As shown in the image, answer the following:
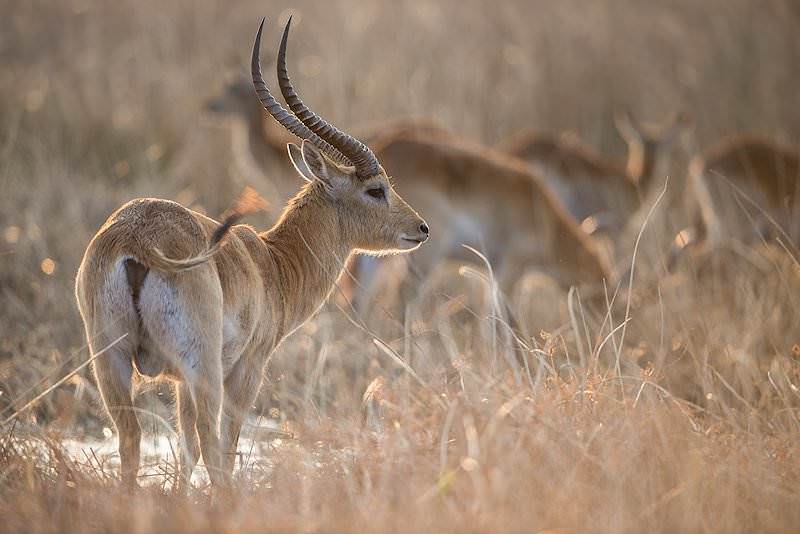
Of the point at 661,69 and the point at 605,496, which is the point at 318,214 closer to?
the point at 605,496

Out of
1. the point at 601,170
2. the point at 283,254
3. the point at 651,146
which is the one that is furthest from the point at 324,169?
the point at 651,146

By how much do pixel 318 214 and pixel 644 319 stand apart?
3.18 m

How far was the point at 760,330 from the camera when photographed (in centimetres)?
770

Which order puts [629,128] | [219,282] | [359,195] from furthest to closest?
[629,128] < [359,195] < [219,282]

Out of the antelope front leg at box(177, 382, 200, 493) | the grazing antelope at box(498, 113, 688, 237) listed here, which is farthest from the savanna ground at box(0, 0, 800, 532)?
the grazing antelope at box(498, 113, 688, 237)

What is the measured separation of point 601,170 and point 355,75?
3276 millimetres

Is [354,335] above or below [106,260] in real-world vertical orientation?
below

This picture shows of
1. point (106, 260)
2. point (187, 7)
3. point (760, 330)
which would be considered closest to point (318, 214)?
point (106, 260)

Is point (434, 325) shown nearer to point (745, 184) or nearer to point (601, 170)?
point (745, 184)

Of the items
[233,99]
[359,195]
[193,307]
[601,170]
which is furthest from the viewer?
[601,170]

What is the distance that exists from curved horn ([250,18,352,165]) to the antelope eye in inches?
10.6

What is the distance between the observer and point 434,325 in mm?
8945

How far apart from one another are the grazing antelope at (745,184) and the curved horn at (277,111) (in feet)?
20.6

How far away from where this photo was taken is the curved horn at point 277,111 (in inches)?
215
